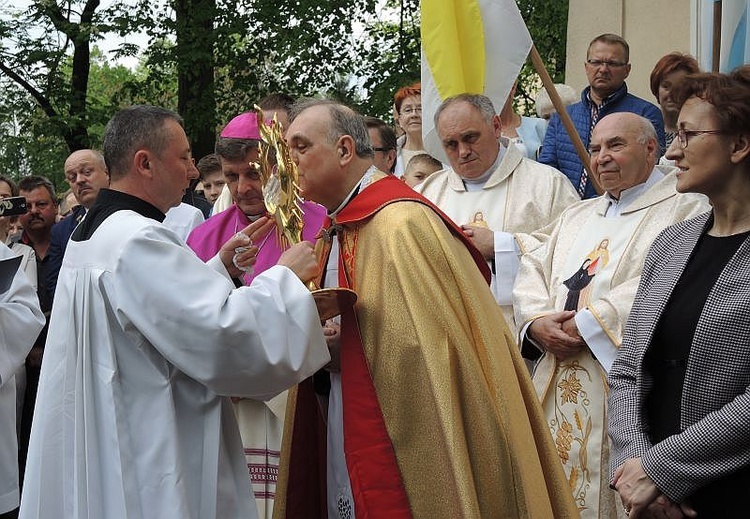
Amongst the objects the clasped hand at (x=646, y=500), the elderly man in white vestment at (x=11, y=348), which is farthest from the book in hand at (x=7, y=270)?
the clasped hand at (x=646, y=500)

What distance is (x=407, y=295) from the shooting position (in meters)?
3.76

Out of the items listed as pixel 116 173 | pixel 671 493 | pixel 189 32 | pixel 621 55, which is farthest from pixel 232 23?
pixel 671 493

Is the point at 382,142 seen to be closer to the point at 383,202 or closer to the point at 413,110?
the point at 413,110

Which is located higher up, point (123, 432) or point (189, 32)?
point (189, 32)

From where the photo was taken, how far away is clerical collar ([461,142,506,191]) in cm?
621

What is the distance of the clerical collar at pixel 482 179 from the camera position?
245 inches

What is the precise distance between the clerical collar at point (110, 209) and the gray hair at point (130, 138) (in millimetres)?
93

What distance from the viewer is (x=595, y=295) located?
507 cm

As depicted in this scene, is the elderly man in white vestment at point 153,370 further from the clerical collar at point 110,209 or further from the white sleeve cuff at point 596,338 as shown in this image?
the white sleeve cuff at point 596,338

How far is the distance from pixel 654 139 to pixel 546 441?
1.98 m

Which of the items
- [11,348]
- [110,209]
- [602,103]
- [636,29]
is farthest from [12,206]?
[636,29]

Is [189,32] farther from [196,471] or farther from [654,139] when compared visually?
[196,471]

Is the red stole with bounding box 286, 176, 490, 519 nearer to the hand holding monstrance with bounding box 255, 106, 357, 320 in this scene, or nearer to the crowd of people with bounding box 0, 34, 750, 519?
the crowd of people with bounding box 0, 34, 750, 519

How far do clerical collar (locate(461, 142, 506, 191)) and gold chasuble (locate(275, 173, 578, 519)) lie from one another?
2.28 m
